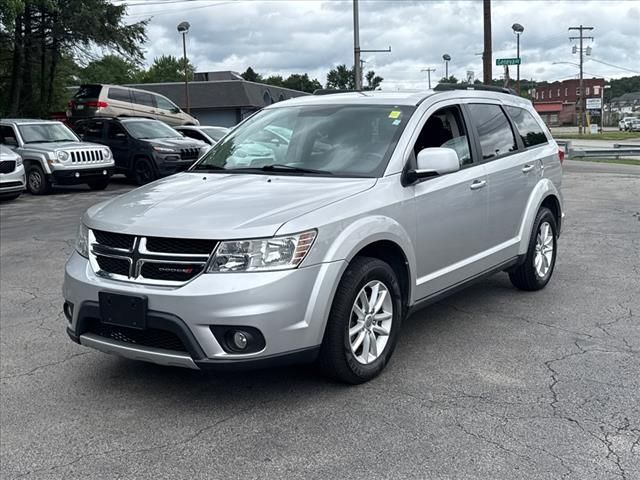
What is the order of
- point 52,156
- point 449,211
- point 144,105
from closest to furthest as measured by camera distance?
point 449,211
point 52,156
point 144,105

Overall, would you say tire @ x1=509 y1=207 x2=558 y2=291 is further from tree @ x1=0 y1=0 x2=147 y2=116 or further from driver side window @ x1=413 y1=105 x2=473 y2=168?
tree @ x1=0 y1=0 x2=147 y2=116

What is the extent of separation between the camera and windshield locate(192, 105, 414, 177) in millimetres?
4871

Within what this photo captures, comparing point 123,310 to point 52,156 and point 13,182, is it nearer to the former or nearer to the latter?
point 13,182

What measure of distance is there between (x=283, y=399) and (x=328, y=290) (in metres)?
0.75

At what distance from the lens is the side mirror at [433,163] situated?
184 inches

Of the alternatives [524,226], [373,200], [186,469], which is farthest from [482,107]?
[186,469]

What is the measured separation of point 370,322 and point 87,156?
13.3 metres

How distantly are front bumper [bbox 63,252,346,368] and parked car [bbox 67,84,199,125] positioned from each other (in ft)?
67.5

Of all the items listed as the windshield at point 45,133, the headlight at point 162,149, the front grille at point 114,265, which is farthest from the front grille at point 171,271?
the windshield at point 45,133

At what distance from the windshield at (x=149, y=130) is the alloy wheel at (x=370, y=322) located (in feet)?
45.4

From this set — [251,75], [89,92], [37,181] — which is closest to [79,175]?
[37,181]

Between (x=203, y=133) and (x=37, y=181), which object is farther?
(x=203, y=133)

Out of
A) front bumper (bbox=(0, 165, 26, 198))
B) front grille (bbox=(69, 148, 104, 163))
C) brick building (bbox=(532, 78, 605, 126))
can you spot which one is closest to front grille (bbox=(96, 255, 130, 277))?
front bumper (bbox=(0, 165, 26, 198))

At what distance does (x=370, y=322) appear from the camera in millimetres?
4410
